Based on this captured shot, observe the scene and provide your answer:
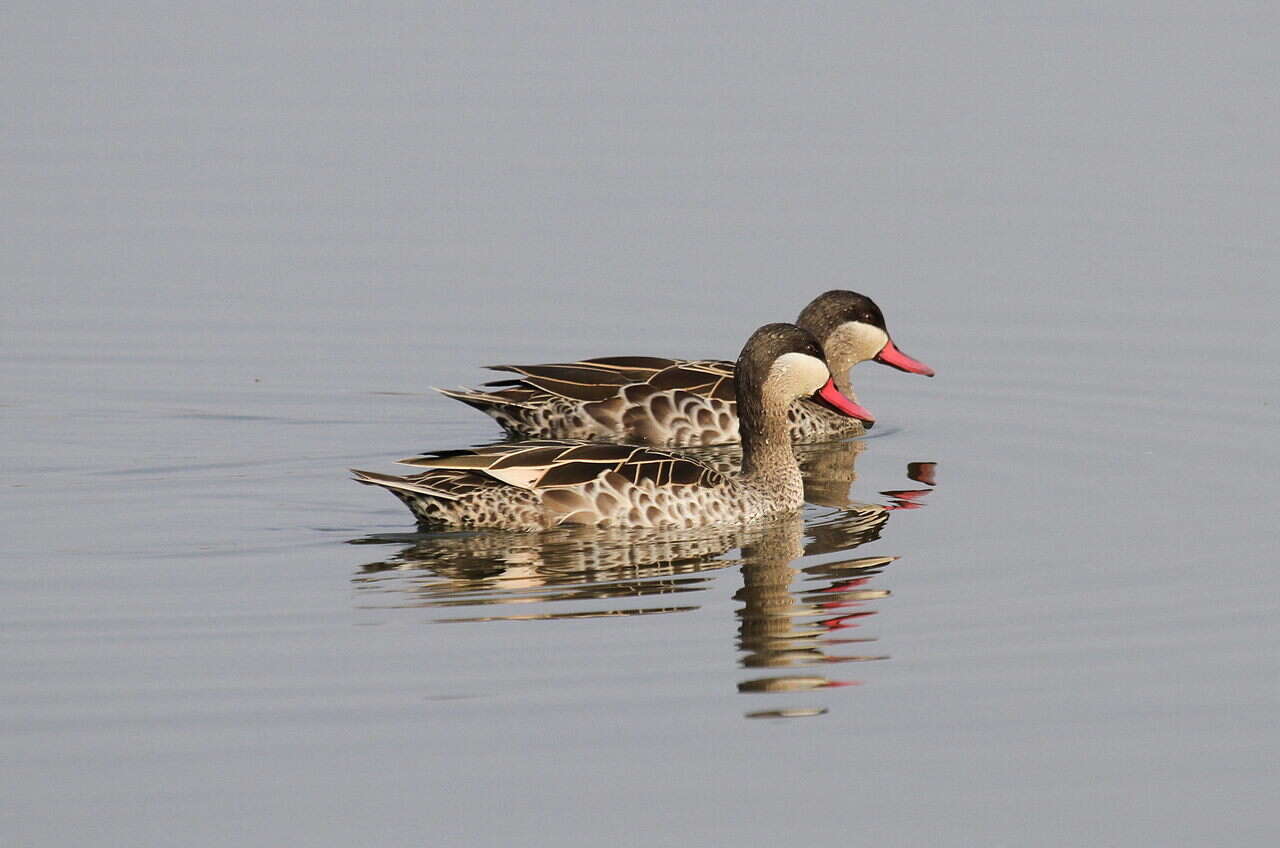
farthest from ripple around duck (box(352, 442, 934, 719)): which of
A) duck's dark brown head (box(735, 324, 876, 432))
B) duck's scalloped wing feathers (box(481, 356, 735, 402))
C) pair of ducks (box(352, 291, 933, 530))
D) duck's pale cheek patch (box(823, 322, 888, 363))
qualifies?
duck's pale cheek patch (box(823, 322, 888, 363))

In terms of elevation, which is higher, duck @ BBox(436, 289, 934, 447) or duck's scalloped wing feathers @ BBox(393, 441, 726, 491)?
duck @ BBox(436, 289, 934, 447)

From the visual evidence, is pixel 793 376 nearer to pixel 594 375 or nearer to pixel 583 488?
pixel 583 488

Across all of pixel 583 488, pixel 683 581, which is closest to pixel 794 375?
pixel 583 488

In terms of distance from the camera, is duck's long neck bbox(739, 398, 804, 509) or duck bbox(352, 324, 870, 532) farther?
duck's long neck bbox(739, 398, 804, 509)

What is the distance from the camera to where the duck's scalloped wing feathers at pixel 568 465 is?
11.9 meters

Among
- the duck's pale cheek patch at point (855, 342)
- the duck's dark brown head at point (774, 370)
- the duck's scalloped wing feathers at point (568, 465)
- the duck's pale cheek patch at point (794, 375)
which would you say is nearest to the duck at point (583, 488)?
the duck's scalloped wing feathers at point (568, 465)

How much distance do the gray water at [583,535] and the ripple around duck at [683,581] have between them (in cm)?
4

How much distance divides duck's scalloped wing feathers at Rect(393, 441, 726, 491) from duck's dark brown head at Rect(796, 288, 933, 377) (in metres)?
3.85

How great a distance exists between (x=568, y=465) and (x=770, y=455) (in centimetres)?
136

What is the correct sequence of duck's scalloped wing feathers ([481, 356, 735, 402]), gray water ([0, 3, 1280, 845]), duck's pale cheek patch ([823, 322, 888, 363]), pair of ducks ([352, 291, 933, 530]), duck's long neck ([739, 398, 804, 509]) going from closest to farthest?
gray water ([0, 3, 1280, 845])
pair of ducks ([352, 291, 933, 530])
duck's long neck ([739, 398, 804, 509])
duck's scalloped wing feathers ([481, 356, 735, 402])
duck's pale cheek patch ([823, 322, 888, 363])

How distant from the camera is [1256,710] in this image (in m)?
9.16

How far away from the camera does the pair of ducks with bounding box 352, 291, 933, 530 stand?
11.9 m

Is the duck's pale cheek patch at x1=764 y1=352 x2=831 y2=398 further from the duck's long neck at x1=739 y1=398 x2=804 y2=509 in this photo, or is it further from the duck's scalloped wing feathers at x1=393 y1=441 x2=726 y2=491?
the duck's scalloped wing feathers at x1=393 y1=441 x2=726 y2=491

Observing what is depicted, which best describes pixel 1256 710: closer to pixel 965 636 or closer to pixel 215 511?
pixel 965 636
